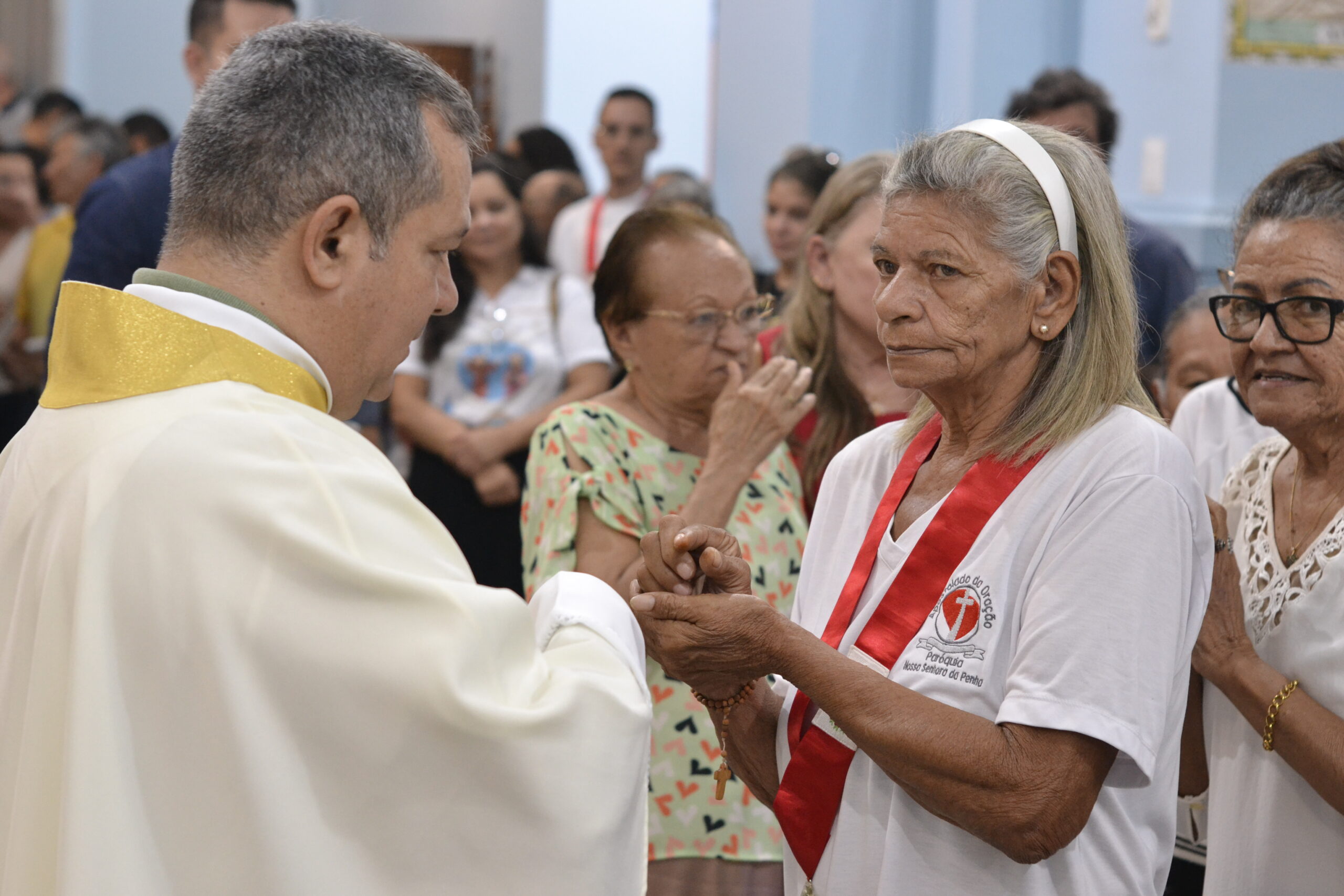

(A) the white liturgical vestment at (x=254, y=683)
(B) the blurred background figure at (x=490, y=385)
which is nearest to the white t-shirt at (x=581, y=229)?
(B) the blurred background figure at (x=490, y=385)

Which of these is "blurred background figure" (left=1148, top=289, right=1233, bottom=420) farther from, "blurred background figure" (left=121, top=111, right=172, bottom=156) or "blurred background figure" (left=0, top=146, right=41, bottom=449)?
"blurred background figure" (left=121, top=111, right=172, bottom=156)

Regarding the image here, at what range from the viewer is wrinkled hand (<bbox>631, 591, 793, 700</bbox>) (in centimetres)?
178

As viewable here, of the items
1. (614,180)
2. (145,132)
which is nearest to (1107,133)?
(614,180)

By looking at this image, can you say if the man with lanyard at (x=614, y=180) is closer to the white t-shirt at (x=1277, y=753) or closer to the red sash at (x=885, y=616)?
the white t-shirt at (x=1277, y=753)

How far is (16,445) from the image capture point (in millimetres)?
1529

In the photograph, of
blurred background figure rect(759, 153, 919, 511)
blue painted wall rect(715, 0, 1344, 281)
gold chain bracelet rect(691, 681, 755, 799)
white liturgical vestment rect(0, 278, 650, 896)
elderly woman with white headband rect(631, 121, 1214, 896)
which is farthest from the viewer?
blue painted wall rect(715, 0, 1344, 281)

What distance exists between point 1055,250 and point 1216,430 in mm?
1235

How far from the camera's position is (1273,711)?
77.8 inches

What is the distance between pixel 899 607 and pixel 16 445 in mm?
1098

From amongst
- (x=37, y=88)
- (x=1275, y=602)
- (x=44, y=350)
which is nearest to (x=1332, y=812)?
(x=1275, y=602)

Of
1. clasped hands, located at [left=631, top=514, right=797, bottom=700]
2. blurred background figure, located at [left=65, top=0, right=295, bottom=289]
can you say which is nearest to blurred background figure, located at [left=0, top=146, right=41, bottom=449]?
blurred background figure, located at [left=65, top=0, right=295, bottom=289]

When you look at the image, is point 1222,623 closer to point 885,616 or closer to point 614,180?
point 885,616

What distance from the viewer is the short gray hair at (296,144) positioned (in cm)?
147

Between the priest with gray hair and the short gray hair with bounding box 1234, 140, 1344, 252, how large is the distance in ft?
4.36
